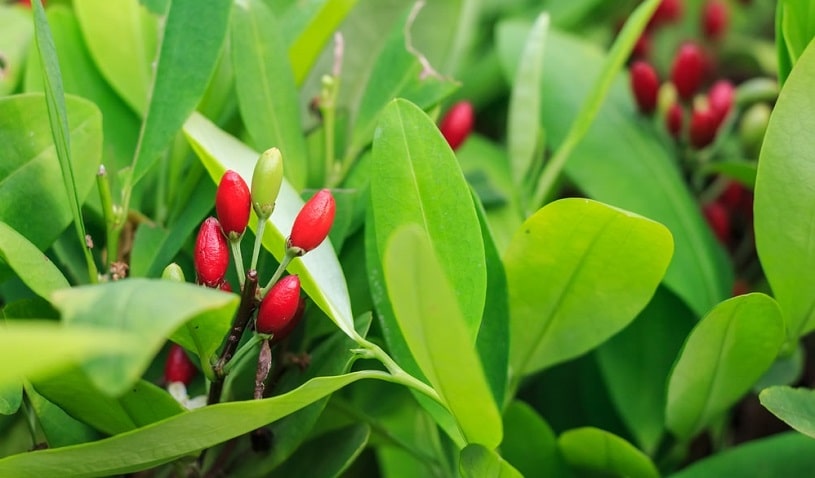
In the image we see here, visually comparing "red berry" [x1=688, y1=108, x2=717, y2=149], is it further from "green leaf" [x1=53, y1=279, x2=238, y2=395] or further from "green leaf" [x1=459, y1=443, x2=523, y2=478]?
Answer: "green leaf" [x1=53, y1=279, x2=238, y2=395]

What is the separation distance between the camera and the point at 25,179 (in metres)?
0.62

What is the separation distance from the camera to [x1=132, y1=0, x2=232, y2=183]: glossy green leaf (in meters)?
0.66

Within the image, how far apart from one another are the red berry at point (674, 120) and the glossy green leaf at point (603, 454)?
42cm

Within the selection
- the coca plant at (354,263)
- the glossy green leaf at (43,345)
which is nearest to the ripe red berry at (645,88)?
the coca plant at (354,263)

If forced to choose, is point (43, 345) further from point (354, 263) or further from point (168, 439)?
point (354, 263)

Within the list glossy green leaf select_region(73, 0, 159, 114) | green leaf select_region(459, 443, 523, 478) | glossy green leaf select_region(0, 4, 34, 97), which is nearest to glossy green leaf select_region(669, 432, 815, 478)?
green leaf select_region(459, 443, 523, 478)

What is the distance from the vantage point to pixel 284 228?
1.93ft

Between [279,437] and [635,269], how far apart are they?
0.91 ft

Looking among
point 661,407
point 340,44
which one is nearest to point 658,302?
point 661,407

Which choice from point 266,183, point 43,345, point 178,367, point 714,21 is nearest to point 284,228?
point 266,183

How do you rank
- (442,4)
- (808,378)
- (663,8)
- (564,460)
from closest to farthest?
(564,460), (442,4), (808,378), (663,8)

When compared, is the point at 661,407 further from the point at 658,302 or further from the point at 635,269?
the point at 635,269

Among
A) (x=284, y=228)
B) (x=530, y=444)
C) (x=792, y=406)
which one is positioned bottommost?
(x=530, y=444)

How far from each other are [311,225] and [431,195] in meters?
0.09
